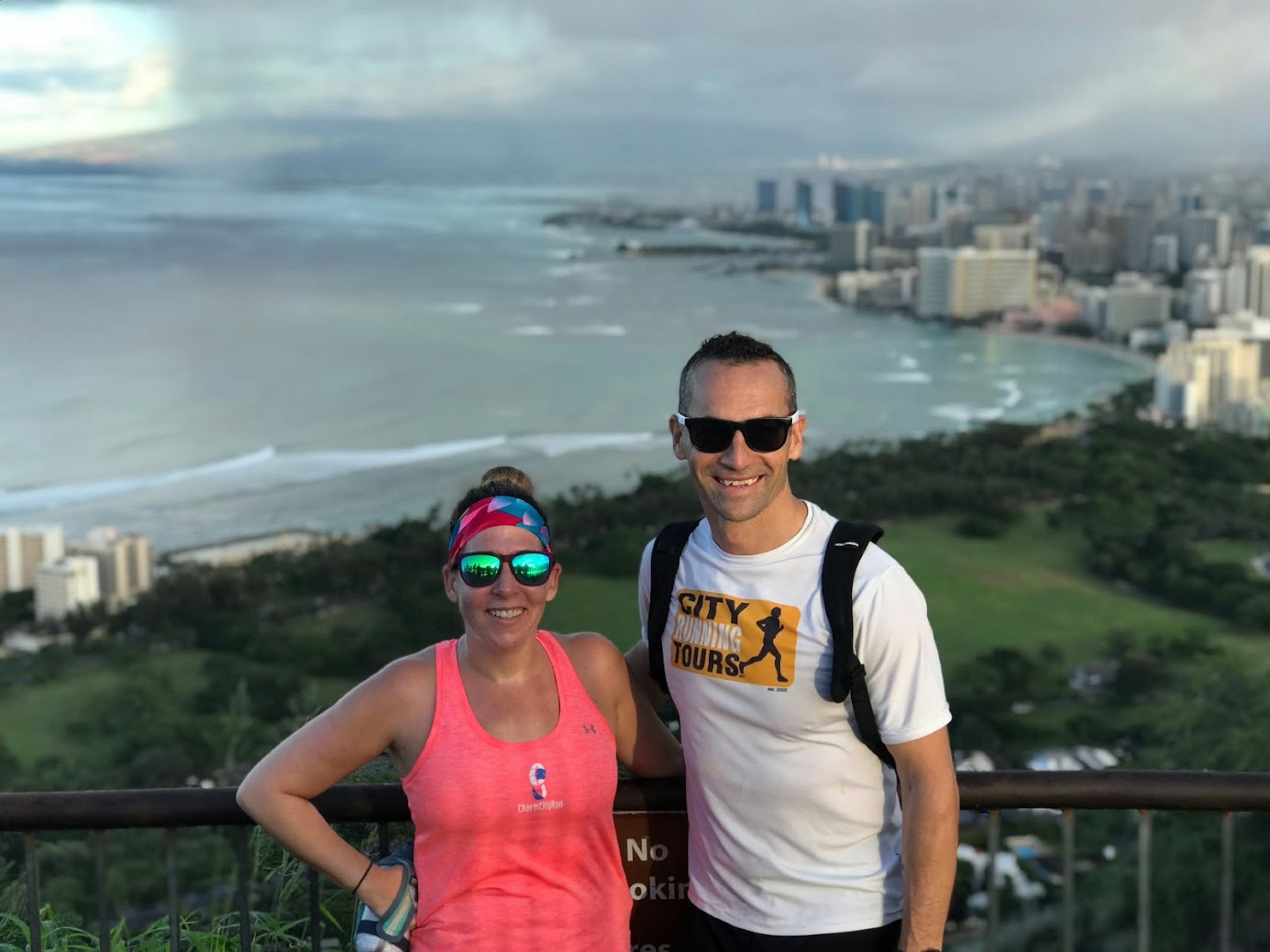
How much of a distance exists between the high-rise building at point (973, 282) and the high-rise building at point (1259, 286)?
10476 millimetres

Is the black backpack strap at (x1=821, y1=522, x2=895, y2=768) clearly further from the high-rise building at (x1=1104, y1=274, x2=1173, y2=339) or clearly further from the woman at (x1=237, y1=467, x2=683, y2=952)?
the high-rise building at (x1=1104, y1=274, x2=1173, y2=339)

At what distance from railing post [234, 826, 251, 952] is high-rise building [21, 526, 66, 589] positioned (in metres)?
41.8

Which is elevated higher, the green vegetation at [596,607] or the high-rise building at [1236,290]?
the high-rise building at [1236,290]

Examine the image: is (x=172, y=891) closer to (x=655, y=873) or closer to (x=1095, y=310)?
(x=655, y=873)

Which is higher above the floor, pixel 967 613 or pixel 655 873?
pixel 655 873

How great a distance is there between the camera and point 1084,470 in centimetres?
4775

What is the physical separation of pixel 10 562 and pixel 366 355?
85.9 ft

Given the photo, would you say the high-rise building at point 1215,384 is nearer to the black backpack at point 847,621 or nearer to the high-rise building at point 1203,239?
the high-rise building at point 1203,239

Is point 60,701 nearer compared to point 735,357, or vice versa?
point 735,357

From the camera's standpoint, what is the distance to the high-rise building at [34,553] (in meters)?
40.9

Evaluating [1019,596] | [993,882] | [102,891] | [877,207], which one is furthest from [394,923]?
[877,207]

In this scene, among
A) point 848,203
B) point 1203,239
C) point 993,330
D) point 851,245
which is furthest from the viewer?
point 851,245

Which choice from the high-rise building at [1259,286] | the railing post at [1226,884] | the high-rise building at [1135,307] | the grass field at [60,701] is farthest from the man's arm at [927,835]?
the high-rise building at [1135,307]

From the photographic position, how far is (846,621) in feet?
6.27
